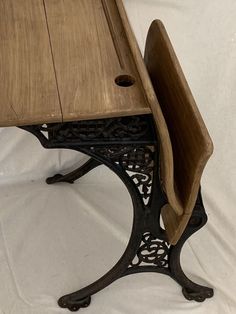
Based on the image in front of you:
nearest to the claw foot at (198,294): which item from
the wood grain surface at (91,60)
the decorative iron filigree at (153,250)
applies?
the decorative iron filigree at (153,250)

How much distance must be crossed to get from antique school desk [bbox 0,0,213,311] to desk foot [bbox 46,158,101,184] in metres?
0.48

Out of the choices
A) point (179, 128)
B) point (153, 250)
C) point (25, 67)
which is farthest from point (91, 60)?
point (153, 250)

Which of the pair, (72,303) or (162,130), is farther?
(72,303)

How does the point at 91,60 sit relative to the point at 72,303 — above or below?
above

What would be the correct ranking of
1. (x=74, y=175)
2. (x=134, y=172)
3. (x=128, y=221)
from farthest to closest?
1. (x=74, y=175)
2. (x=128, y=221)
3. (x=134, y=172)

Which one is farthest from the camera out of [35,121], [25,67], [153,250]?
[153,250]

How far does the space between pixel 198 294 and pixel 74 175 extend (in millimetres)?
622

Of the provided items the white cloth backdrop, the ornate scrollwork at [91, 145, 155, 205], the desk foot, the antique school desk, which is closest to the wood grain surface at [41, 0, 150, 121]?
A: the antique school desk

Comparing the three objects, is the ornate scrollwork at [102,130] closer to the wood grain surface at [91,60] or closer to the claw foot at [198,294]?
the wood grain surface at [91,60]

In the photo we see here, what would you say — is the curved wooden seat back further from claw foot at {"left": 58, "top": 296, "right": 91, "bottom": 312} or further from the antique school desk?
claw foot at {"left": 58, "top": 296, "right": 91, "bottom": 312}

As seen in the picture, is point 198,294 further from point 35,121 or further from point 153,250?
point 35,121

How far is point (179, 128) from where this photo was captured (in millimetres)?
1061

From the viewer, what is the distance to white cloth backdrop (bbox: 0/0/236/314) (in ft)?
4.54

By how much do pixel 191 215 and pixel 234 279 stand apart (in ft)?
1.38
